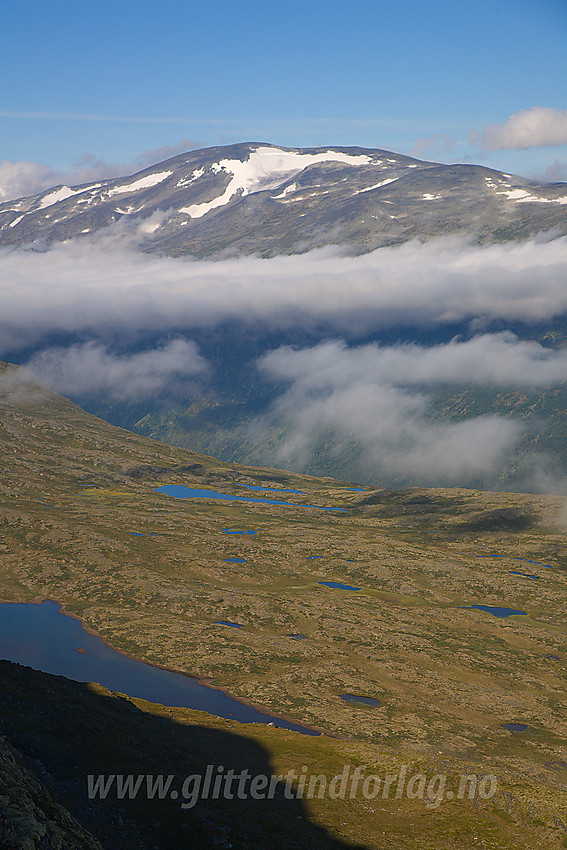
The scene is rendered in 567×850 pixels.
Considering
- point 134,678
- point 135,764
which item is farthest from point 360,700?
point 135,764

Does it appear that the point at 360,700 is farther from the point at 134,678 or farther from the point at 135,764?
the point at 135,764

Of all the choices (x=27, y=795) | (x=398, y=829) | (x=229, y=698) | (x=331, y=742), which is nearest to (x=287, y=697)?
(x=229, y=698)

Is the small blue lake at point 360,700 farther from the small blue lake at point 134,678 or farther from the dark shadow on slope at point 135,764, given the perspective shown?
the dark shadow on slope at point 135,764

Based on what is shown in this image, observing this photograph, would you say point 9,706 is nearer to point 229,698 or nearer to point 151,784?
point 151,784

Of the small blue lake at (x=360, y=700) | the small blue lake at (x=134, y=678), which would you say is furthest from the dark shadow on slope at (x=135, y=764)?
the small blue lake at (x=360, y=700)

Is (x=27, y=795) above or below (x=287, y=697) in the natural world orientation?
above

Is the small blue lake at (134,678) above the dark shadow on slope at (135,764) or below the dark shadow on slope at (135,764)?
below
